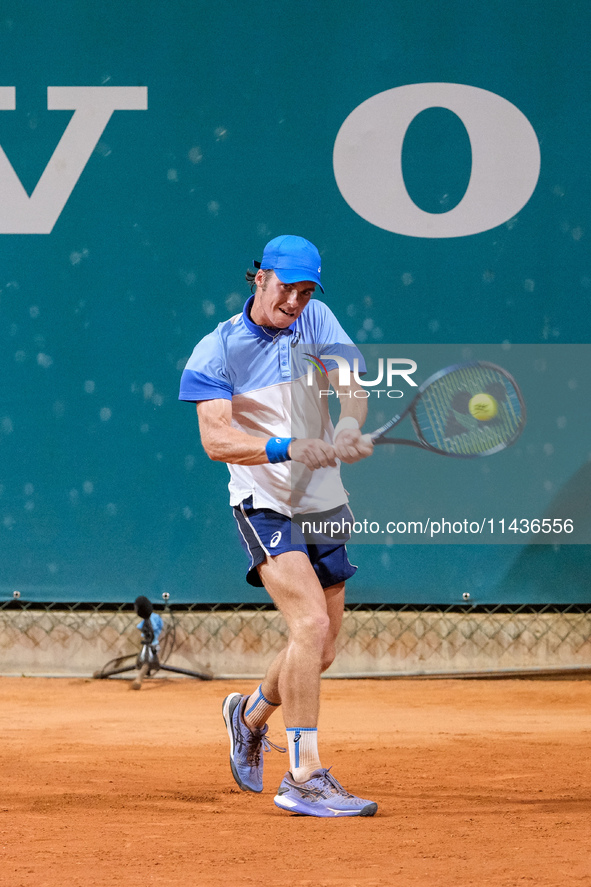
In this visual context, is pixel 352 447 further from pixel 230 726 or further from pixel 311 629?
pixel 230 726

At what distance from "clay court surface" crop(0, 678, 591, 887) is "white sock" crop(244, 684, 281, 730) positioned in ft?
0.76

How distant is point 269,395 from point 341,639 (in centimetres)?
258

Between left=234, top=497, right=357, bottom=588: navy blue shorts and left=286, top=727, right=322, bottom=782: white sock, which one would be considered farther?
left=234, top=497, right=357, bottom=588: navy blue shorts

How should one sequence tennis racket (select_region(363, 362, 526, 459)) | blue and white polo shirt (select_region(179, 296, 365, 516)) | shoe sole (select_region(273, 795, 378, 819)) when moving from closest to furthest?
shoe sole (select_region(273, 795, 378, 819)), blue and white polo shirt (select_region(179, 296, 365, 516)), tennis racket (select_region(363, 362, 526, 459))

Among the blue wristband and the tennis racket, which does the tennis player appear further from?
the tennis racket

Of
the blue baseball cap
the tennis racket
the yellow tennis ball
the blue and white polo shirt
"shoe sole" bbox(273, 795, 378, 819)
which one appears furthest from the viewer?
the yellow tennis ball

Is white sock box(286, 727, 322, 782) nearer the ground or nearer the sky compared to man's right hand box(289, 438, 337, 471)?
nearer the ground

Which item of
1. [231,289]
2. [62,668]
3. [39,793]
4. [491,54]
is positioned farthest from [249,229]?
[39,793]

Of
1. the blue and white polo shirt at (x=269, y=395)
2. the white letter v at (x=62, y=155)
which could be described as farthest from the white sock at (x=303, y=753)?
the white letter v at (x=62, y=155)

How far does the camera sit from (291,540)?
335 cm

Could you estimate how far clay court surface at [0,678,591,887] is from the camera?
2.58 m

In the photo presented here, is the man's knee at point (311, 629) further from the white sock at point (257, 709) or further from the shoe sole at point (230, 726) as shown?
the shoe sole at point (230, 726)

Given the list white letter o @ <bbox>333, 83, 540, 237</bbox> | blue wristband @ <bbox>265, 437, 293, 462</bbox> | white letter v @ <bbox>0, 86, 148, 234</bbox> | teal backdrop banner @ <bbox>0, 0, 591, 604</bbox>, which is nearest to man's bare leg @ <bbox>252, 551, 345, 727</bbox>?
blue wristband @ <bbox>265, 437, 293, 462</bbox>

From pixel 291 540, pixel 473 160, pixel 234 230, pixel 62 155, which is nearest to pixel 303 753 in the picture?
pixel 291 540
